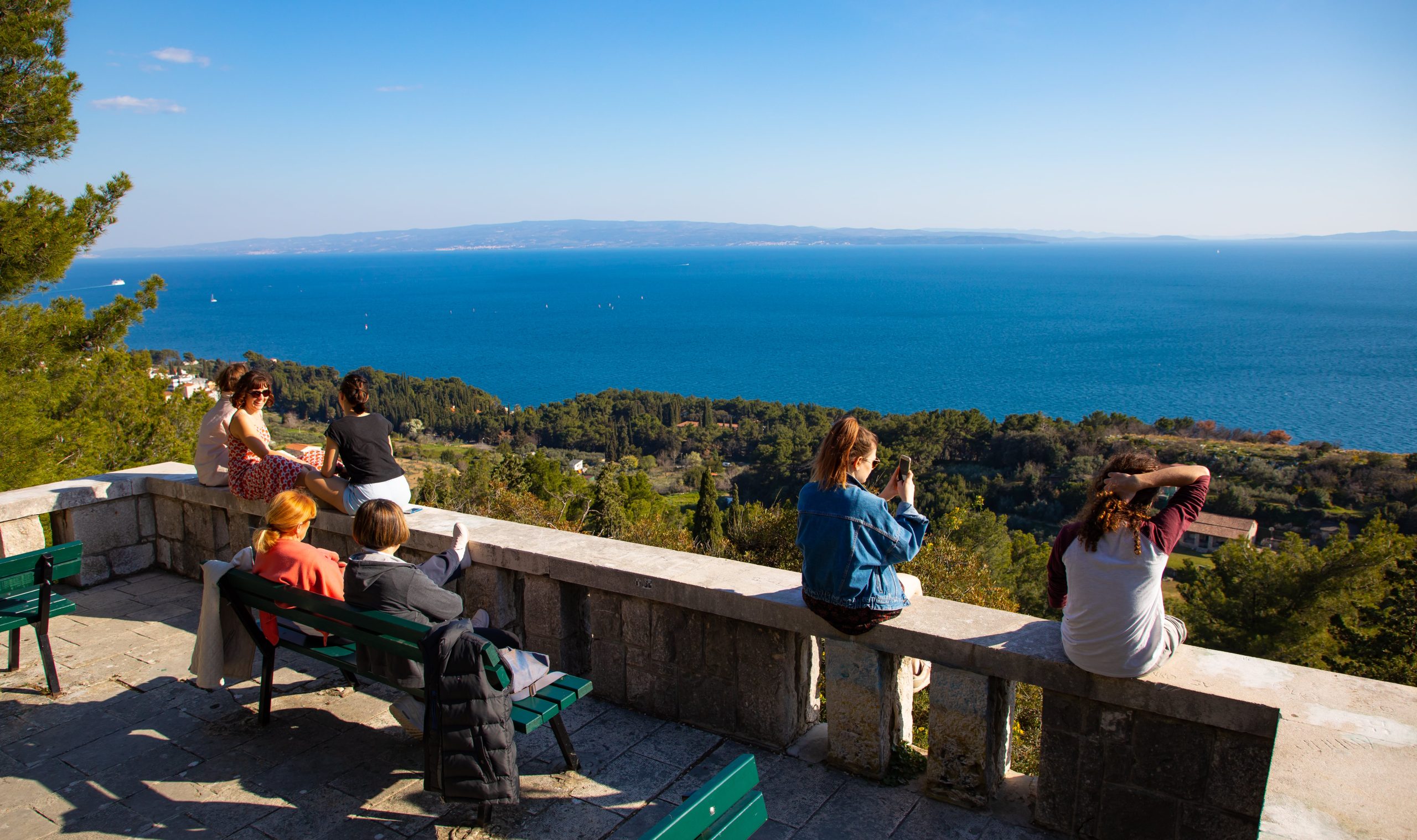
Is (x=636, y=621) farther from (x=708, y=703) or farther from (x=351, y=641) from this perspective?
(x=351, y=641)

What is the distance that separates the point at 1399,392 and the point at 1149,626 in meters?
97.2

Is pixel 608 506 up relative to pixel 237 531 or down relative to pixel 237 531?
down

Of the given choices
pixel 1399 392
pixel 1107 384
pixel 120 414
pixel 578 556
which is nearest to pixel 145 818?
pixel 578 556

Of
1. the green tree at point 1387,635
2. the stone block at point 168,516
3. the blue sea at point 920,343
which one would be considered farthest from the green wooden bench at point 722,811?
the blue sea at point 920,343

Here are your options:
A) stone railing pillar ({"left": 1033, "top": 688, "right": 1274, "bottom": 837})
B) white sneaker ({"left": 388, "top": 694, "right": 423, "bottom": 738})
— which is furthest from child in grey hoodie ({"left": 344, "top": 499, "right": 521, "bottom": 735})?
stone railing pillar ({"left": 1033, "top": 688, "right": 1274, "bottom": 837})

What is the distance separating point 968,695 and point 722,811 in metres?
1.51

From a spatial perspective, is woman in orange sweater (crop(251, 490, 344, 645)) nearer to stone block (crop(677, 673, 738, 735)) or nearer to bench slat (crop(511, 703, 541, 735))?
bench slat (crop(511, 703, 541, 735))

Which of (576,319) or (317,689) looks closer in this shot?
(317,689)

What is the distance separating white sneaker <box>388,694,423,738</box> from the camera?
301 centimetres

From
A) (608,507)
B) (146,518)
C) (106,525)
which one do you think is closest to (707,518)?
Answer: (608,507)

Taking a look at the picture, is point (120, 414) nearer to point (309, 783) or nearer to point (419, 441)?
point (309, 783)

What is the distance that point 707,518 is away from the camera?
26.2 metres

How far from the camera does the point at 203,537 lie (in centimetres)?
530

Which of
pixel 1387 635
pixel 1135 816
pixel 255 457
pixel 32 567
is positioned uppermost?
pixel 255 457
